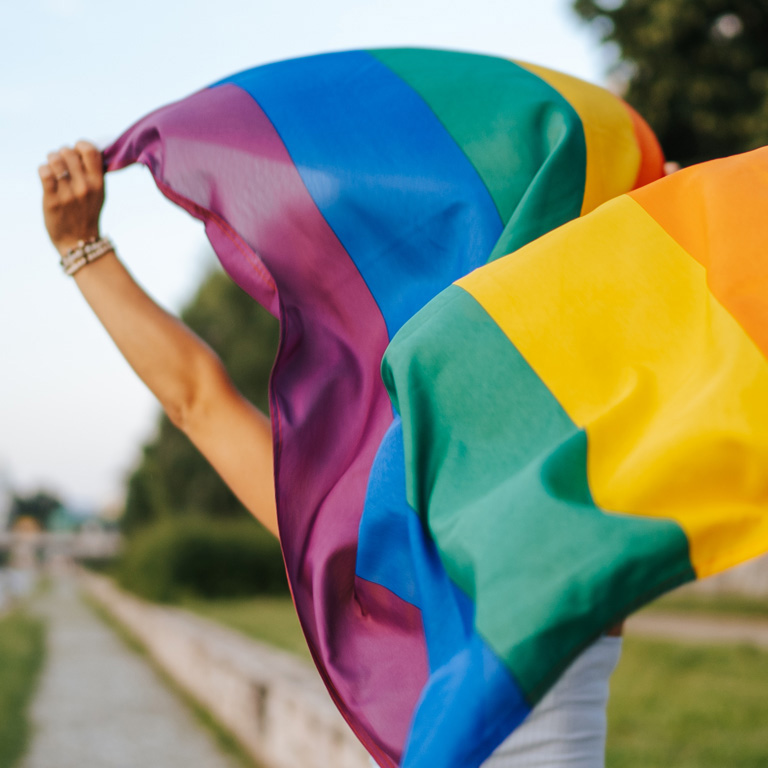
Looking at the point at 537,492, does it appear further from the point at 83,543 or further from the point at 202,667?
the point at 83,543

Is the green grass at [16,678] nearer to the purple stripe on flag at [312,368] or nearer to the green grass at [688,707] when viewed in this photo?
the green grass at [688,707]

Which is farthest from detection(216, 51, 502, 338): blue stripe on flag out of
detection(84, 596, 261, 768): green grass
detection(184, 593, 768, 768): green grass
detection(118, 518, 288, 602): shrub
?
detection(118, 518, 288, 602): shrub

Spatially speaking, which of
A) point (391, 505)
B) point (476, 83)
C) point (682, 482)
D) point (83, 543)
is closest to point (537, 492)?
point (682, 482)

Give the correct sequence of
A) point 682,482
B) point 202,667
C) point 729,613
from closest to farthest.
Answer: point 682,482
point 202,667
point 729,613

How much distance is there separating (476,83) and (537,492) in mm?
903

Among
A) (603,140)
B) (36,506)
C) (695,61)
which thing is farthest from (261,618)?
(36,506)

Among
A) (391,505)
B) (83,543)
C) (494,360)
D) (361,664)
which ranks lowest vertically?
(83,543)

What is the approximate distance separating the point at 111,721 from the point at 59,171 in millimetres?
6098

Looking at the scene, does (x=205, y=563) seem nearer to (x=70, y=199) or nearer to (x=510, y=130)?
(x=70, y=199)

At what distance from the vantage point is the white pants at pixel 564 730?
4.08 feet

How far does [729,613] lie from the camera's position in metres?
10.5

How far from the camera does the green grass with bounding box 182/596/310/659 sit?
8834 mm

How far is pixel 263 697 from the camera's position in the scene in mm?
5266

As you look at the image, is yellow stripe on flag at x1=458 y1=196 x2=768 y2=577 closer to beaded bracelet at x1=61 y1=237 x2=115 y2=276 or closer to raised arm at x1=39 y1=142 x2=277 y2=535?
raised arm at x1=39 y1=142 x2=277 y2=535
